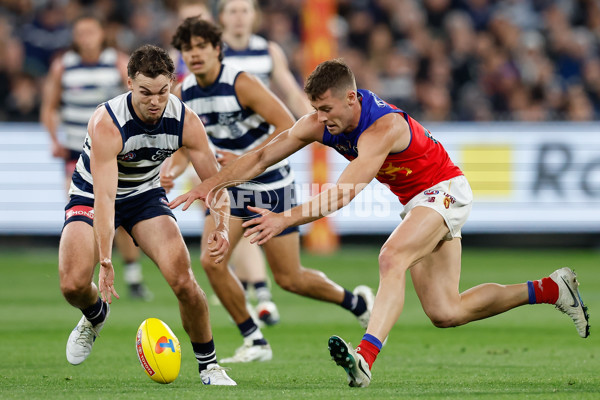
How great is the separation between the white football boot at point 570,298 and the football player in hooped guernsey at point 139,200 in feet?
7.51

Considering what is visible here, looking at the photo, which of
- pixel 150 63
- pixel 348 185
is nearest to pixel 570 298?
pixel 348 185

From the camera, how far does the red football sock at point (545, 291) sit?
22.0 feet

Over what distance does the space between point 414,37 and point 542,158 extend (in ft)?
10.1

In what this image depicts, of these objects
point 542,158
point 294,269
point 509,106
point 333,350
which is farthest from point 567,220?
point 333,350

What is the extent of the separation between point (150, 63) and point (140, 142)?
0.55 meters

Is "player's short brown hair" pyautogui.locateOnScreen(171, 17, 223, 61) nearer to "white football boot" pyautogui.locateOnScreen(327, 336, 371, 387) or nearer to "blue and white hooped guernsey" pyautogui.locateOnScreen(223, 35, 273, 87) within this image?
"blue and white hooped guernsey" pyautogui.locateOnScreen(223, 35, 273, 87)

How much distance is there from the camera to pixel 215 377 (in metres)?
6.12

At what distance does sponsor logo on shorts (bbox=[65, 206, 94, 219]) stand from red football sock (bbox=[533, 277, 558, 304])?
298 cm

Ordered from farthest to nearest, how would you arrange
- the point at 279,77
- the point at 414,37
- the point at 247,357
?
the point at 414,37, the point at 279,77, the point at 247,357

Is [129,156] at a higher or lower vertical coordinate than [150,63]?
lower

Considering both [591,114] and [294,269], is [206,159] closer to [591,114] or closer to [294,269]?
[294,269]

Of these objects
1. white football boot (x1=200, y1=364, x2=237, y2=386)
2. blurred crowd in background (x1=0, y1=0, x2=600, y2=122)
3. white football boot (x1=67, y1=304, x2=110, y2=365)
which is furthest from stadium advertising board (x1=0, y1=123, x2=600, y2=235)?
white football boot (x1=200, y1=364, x2=237, y2=386)

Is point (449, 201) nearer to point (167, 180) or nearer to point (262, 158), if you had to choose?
point (262, 158)

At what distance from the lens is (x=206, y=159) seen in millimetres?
6203
